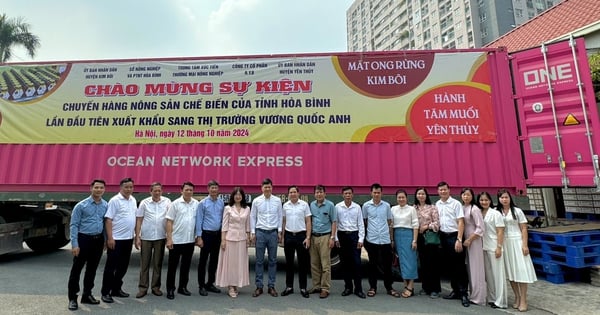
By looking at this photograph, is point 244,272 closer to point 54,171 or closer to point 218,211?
point 218,211

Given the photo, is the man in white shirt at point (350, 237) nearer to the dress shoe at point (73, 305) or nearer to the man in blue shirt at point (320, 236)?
the man in blue shirt at point (320, 236)

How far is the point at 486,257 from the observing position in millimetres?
4195

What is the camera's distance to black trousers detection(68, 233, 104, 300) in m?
3.86

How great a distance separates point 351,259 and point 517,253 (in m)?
2.03

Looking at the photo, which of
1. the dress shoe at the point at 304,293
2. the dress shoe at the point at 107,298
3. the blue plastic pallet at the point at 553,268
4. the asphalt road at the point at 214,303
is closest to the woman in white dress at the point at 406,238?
the asphalt road at the point at 214,303

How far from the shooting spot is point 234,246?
14.4ft

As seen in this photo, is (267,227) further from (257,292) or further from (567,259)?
(567,259)

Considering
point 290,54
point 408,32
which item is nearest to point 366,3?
point 408,32

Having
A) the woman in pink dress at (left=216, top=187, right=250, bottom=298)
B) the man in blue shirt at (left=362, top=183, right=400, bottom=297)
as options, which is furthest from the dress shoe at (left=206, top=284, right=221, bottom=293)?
the man in blue shirt at (left=362, top=183, right=400, bottom=297)

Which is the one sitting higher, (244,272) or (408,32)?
(408,32)

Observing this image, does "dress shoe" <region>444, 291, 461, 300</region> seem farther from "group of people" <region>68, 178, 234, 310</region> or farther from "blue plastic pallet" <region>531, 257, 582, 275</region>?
"group of people" <region>68, 178, 234, 310</region>

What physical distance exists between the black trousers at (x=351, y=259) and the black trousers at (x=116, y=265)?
2.87 metres

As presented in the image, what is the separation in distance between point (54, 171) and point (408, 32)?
181 feet

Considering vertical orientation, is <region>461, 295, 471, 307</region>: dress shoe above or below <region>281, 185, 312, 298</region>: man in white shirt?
below
